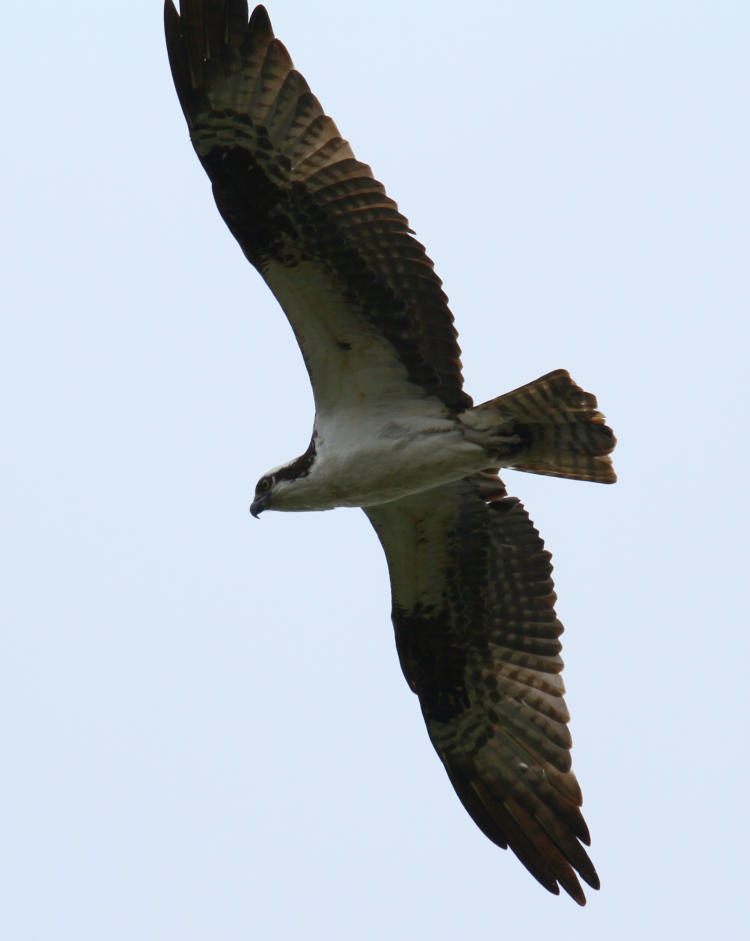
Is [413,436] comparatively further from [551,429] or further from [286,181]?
[286,181]

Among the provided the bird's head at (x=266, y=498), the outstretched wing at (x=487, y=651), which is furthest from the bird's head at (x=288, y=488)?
the outstretched wing at (x=487, y=651)

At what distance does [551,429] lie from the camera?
8.85 meters

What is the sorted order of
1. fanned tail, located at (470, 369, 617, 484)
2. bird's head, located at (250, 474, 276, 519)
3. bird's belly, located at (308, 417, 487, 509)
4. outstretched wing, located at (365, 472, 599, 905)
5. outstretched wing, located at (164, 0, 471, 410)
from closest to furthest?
outstretched wing, located at (164, 0, 471, 410), fanned tail, located at (470, 369, 617, 484), bird's belly, located at (308, 417, 487, 509), bird's head, located at (250, 474, 276, 519), outstretched wing, located at (365, 472, 599, 905)

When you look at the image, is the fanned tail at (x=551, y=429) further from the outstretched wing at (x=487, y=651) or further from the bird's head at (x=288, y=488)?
the bird's head at (x=288, y=488)

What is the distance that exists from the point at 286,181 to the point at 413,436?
1.66 metres

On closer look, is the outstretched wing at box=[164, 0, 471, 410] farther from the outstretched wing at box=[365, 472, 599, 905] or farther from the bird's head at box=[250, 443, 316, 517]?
the outstretched wing at box=[365, 472, 599, 905]

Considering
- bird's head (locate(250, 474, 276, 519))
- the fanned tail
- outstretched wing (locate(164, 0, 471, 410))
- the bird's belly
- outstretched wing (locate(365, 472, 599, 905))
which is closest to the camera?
outstretched wing (locate(164, 0, 471, 410))

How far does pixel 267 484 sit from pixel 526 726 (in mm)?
2361

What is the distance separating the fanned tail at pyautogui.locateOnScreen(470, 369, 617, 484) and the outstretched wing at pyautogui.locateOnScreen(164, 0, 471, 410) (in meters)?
0.64

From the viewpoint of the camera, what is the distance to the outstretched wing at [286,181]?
8156mm

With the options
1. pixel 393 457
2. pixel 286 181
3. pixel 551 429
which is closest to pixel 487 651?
pixel 393 457

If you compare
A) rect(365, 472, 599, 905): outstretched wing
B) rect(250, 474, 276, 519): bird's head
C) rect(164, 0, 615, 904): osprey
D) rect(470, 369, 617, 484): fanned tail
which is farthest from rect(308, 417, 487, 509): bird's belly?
rect(365, 472, 599, 905): outstretched wing

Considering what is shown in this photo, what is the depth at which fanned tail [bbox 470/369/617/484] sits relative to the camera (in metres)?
8.77

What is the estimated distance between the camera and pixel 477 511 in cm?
982
